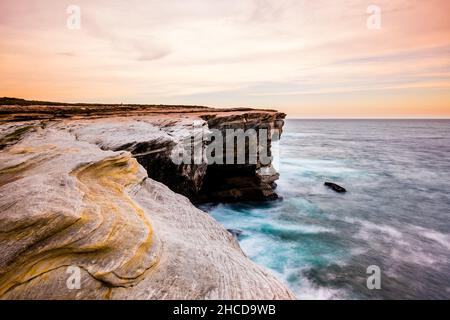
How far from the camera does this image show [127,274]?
4.63 metres

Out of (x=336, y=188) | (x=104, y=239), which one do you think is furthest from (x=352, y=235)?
(x=104, y=239)

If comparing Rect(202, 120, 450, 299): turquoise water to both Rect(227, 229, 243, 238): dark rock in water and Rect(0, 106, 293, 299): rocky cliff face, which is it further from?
Rect(0, 106, 293, 299): rocky cliff face

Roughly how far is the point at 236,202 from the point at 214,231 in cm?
1504

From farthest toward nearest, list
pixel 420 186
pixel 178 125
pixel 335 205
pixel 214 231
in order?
pixel 420 186 < pixel 335 205 < pixel 178 125 < pixel 214 231

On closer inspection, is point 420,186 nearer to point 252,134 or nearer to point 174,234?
point 252,134

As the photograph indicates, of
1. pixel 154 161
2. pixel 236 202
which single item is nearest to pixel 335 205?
pixel 236 202
